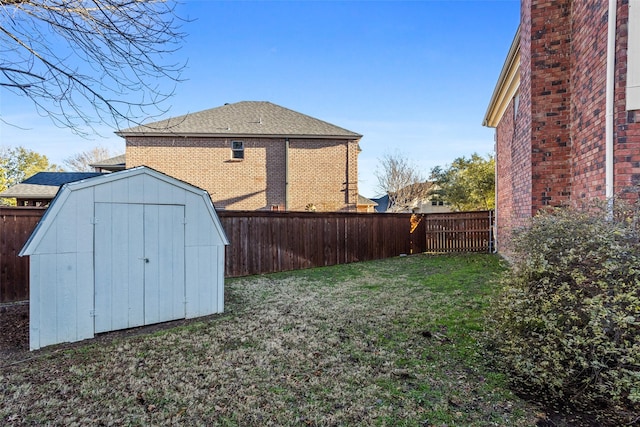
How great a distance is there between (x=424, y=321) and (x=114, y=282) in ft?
14.4

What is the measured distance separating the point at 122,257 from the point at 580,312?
A: 5.31m

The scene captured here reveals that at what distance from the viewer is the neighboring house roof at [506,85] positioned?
7.31m

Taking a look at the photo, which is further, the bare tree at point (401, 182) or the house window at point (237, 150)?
the bare tree at point (401, 182)

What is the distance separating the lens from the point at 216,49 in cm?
858

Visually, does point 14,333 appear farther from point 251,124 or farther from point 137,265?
point 251,124

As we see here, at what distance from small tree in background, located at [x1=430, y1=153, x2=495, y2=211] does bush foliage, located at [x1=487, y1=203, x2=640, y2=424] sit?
20.7 meters

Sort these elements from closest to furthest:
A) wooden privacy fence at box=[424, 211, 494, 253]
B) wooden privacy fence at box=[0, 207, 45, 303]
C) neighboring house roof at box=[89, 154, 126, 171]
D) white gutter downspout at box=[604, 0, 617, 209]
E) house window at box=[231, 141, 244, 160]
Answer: white gutter downspout at box=[604, 0, 617, 209] → wooden privacy fence at box=[0, 207, 45, 303] → wooden privacy fence at box=[424, 211, 494, 253] → house window at box=[231, 141, 244, 160] → neighboring house roof at box=[89, 154, 126, 171]

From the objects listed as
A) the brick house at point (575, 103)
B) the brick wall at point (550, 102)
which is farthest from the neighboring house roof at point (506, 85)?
the brick wall at point (550, 102)

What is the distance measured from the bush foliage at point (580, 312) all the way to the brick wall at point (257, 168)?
14.6m

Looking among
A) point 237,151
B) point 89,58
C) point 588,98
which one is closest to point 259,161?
point 237,151

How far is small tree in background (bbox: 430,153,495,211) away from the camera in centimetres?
2223

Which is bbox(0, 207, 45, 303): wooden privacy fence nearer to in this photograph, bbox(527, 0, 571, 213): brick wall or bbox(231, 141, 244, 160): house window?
bbox(527, 0, 571, 213): brick wall

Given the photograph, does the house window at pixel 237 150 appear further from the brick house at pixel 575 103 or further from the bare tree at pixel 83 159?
the bare tree at pixel 83 159

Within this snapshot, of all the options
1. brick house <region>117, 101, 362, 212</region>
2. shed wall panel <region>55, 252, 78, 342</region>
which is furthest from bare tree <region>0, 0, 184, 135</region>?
brick house <region>117, 101, 362, 212</region>
